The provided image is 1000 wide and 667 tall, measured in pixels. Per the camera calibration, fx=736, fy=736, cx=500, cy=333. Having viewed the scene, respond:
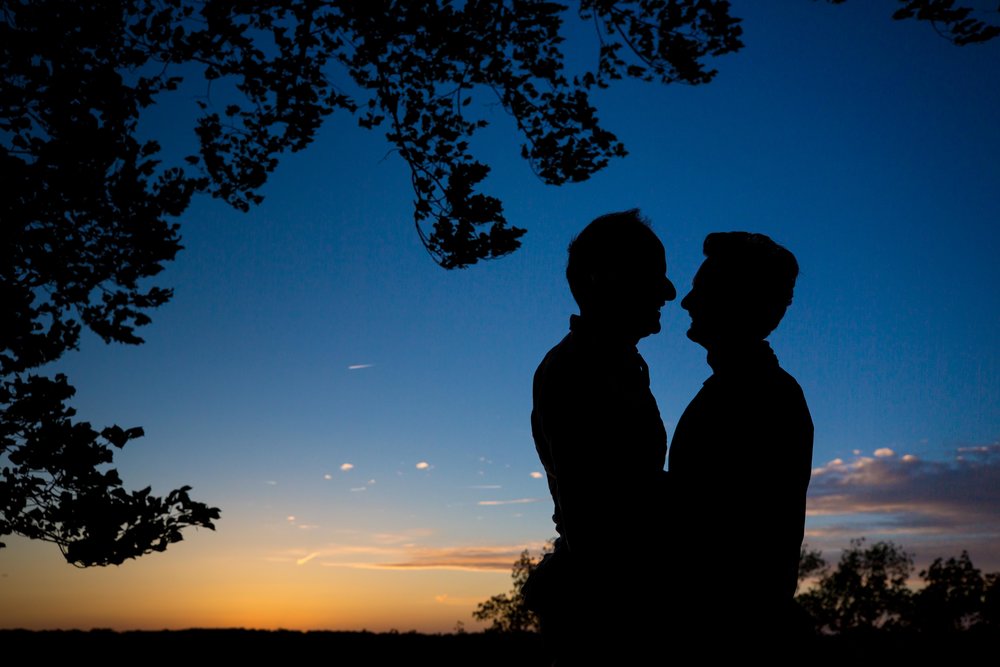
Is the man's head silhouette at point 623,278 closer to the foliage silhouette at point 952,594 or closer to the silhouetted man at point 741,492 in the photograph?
the silhouetted man at point 741,492

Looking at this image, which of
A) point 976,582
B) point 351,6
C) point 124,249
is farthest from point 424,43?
point 976,582

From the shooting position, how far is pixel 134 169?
807 centimetres

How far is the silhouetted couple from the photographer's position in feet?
10.0

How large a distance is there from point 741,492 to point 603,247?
132cm

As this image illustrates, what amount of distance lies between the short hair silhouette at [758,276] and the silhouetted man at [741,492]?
0.01 m

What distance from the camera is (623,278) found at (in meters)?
3.51

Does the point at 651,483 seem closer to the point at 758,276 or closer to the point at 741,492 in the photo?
the point at 741,492

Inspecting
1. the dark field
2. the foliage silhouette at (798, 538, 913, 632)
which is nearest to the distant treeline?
the foliage silhouette at (798, 538, 913, 632)

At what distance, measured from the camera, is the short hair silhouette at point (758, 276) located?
3.92 meters

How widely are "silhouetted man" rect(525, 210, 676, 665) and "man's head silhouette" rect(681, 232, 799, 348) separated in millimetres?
470

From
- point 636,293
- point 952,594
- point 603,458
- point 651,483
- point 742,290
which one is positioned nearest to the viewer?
point 603,458

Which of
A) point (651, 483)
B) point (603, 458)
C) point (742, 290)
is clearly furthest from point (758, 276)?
A: point (603, 458)

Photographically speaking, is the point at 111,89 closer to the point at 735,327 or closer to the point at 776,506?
the point at 735,327

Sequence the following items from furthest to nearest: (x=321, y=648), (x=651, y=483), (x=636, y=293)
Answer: (x=321, y=648), (x=636, y=293), (x=651, y=483)
